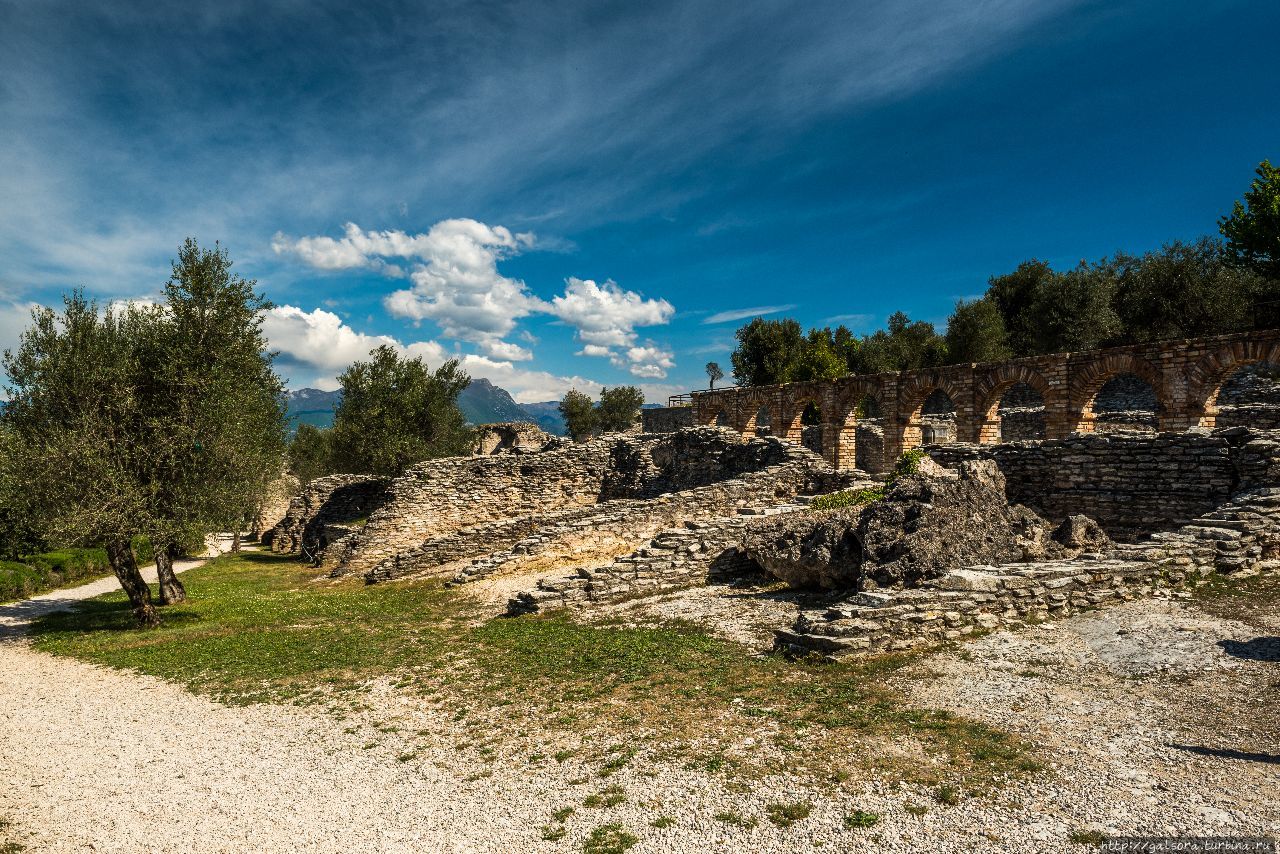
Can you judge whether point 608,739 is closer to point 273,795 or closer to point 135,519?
point 273,795

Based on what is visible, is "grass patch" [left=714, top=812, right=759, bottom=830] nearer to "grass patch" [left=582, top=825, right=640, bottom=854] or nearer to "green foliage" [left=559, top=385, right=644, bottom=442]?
"grass patch" [left=582, top=825, right=640, bottom=854]

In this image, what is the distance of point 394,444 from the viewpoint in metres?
32.9

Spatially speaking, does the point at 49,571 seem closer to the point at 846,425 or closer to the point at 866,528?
the point at 866,528

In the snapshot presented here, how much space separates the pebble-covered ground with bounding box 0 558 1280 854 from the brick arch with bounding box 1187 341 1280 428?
21632 millimetres

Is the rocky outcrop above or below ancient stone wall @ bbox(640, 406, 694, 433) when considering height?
below

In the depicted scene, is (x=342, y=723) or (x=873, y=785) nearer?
(x=873, y=785)

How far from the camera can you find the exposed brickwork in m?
25.1

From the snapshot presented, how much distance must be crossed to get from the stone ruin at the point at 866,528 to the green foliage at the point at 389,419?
335 inches

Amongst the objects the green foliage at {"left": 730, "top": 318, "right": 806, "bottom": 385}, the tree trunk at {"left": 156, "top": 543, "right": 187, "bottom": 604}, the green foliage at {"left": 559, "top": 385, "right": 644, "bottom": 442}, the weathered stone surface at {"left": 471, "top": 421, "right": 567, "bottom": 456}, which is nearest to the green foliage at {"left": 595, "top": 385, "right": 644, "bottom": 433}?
the green foliage at {"left": 559, "top": 385, "right": 644, "bottom": 442}

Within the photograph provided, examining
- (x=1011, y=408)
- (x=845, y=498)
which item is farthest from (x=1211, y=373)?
(x=845, y=498)

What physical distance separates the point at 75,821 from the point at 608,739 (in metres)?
5.14

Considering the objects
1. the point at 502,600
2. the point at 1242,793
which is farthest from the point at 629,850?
the point at 502,600

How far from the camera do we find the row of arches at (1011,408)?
25.8m

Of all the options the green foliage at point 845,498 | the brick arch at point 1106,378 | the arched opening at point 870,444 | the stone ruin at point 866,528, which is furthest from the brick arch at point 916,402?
the green foliage at point 845,498
